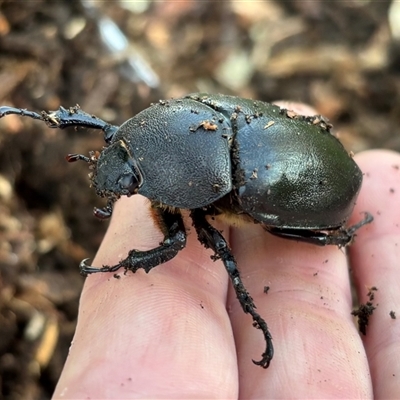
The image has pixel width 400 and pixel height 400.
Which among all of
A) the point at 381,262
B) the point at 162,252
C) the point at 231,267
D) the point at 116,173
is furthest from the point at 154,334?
the point at 381,262

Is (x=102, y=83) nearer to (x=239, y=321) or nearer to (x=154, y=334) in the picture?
(x=239, y=321)

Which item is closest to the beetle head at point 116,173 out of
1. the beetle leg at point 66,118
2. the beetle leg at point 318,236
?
the beetle leg at point 66,118

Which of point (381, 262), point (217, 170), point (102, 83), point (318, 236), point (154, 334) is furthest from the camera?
point (102, 83)

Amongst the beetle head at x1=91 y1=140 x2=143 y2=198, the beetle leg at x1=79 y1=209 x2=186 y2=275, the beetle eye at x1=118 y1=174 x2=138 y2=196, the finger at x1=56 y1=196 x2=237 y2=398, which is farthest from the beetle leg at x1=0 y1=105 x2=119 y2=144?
the finger at x1=56 y1=196 x2=237 y2=398

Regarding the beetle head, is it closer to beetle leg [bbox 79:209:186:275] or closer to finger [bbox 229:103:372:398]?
beetle leg [bbox 79:209:186:275]

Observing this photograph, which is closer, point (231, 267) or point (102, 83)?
point (231, 267)

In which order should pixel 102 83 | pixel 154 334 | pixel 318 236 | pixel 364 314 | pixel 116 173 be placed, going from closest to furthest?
pixel 154 334 < pixel 116 173 < pixel 364 314 < pixel 318 236 < pixel 102 83

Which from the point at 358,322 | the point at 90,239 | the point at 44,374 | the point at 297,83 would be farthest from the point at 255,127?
the point at 297,83
